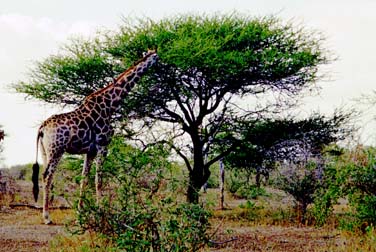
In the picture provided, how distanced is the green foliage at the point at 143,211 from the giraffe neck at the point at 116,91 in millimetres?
5994

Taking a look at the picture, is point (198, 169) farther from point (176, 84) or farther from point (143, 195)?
point (143, 195)

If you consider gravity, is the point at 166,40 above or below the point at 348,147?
above

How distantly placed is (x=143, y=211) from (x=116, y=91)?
290 inches

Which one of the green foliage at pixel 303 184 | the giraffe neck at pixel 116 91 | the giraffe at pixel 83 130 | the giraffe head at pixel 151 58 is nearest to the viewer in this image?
the giraffe at pixel 83 130

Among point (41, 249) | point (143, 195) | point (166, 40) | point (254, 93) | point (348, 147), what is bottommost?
point (41, 249)

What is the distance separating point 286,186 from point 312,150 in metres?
1.57

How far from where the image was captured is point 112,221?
6.41 meters

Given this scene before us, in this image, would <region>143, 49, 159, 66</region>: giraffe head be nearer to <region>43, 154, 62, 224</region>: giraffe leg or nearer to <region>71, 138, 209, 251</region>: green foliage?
<region>43, 154, 62, 224</region>: giraffe leg

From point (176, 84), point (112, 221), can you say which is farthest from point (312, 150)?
point (112, 221)

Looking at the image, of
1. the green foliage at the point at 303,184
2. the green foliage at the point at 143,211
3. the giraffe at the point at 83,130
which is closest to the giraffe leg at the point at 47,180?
the giraffe at the point at 83,130

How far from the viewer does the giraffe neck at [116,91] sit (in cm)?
1313

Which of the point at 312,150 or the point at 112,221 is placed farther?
the point at 312,150

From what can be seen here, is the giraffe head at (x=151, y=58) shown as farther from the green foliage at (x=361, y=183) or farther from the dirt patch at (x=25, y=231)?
the green foliage at (x=361, y=183)

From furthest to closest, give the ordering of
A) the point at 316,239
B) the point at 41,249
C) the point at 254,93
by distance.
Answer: the point at 254,93, the point at 316,239, the point at 41,249
